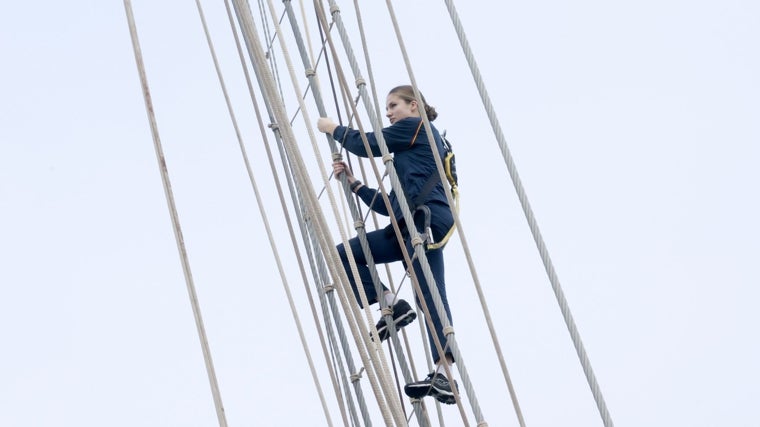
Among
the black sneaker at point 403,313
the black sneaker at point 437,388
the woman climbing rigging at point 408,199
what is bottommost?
the black sneaker at point 437,388

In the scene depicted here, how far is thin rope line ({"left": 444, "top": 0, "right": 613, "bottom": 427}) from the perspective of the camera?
501cm

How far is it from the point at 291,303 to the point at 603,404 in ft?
6.90

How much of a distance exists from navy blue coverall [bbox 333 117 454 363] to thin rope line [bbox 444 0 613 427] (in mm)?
424

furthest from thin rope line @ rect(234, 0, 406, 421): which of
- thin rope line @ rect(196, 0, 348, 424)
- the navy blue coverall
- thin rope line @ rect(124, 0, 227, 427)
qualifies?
thin rope line @ rect(196, 0, 348, 424)

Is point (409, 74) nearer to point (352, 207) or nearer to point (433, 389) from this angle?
point (352, 207)

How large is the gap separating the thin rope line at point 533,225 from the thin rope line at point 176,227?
143 cm

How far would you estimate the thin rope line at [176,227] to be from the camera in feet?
14.7

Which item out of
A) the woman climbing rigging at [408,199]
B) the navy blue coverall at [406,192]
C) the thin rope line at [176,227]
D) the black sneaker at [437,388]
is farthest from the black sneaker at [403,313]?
the thin rope line at [176,227]

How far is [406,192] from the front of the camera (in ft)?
19.5

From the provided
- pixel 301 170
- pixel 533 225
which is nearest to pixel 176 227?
pixel 301 170

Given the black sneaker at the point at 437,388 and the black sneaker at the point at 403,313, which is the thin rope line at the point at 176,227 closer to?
Result: the black sneaker at the point at 437,388

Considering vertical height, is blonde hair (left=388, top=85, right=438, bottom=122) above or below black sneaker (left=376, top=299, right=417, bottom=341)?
above

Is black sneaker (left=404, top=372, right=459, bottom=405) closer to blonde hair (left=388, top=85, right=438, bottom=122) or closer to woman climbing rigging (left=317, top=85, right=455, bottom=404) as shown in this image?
woman climbing rigging (left=317, top=85, right=455, bottom=404)

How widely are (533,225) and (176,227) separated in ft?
4.84
